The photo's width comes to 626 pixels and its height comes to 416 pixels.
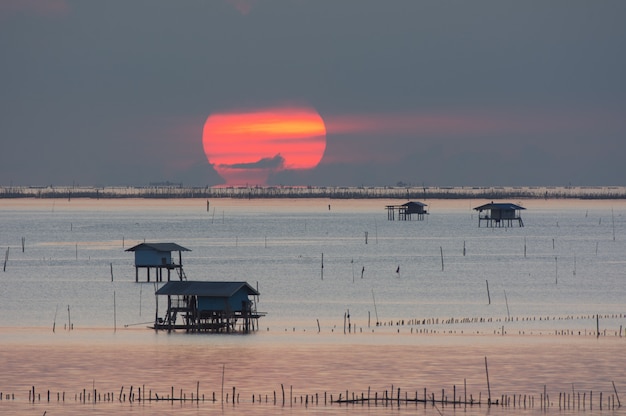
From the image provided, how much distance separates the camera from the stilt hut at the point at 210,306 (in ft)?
189

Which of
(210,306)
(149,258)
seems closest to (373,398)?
(210,306)

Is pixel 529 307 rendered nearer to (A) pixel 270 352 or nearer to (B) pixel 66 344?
(A) pixel 270 352

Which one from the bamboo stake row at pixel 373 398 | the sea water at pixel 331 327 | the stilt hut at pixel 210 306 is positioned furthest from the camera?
the stilt hut at pixel 210 306

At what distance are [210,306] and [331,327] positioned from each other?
677cm

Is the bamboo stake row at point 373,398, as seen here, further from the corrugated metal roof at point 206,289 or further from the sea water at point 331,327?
the corrugated metal roof at point 206,289

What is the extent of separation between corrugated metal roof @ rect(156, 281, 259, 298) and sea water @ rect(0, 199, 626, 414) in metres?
2.11

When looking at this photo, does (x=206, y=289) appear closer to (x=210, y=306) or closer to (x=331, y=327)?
(x=210, y=306)

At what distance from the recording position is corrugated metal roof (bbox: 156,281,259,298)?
188ft

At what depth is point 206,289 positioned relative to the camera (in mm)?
57438

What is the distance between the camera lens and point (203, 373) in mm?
47281

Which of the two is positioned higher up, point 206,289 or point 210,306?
point 206,289

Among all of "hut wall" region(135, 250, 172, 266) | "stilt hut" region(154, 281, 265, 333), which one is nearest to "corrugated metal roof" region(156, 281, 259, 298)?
"stilt hut" region(154, 281, 265, 333)

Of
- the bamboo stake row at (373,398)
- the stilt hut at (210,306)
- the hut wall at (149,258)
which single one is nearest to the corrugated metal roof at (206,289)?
the stilt hut at (210,306)

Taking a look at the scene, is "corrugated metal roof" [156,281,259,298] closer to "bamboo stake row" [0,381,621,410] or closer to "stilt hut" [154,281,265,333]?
"stilt hut" [154,281,265,333]
